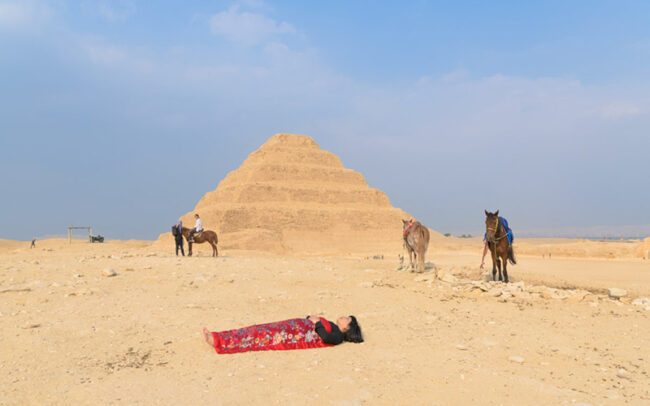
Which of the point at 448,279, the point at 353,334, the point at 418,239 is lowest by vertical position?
the point at 353,334

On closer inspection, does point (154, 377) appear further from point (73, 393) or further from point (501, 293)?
point (501, 293)

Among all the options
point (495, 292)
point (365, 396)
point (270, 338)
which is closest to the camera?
point (365, 396)

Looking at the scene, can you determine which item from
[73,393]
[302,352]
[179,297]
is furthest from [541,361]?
[179,297]

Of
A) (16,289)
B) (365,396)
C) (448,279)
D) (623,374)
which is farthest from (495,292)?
(16,289)

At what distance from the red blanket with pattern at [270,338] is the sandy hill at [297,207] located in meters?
35.1

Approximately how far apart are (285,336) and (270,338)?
18cm

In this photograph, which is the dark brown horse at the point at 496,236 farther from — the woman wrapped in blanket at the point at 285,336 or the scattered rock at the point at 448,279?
the woman wrapped in blanket at the point at 285,336

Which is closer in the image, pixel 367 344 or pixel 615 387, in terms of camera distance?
pixel 615 387

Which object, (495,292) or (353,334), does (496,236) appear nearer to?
(495,292)

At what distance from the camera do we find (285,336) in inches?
191

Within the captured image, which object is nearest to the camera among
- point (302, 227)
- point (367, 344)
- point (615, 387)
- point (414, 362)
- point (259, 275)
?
point (615, 387)

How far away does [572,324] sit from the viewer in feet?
20.4

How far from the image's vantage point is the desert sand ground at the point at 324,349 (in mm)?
3645

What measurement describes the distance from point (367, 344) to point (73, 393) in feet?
10.6
